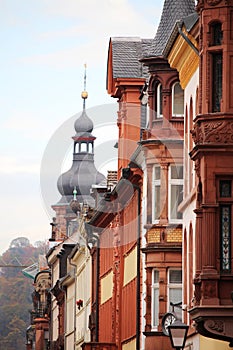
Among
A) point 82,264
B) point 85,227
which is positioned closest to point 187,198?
point 85,227

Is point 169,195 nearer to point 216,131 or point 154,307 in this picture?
point 154,307

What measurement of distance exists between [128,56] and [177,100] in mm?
16512

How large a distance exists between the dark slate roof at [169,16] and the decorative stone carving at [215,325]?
1505 centimetres

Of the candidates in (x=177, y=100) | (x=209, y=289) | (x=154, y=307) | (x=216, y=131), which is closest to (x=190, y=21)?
(x=216, y=131)

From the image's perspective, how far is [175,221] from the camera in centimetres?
4944

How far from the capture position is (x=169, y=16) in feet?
166

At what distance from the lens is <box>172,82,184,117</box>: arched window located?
164 ft

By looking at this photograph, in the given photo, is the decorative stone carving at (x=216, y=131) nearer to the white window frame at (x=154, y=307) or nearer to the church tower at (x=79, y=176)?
the white window frame at (x=154, y=307)

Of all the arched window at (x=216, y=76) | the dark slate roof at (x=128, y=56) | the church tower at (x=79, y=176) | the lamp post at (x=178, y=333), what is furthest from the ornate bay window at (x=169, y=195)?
the church tower at (x=79, y=176)

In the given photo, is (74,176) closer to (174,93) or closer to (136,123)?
(136,123)

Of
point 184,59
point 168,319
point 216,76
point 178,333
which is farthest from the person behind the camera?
point 184,59

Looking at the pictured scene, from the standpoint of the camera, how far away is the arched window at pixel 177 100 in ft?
164

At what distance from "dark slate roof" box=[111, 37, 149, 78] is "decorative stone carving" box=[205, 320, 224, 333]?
30.3 meters

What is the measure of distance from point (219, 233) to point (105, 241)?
40.0m
